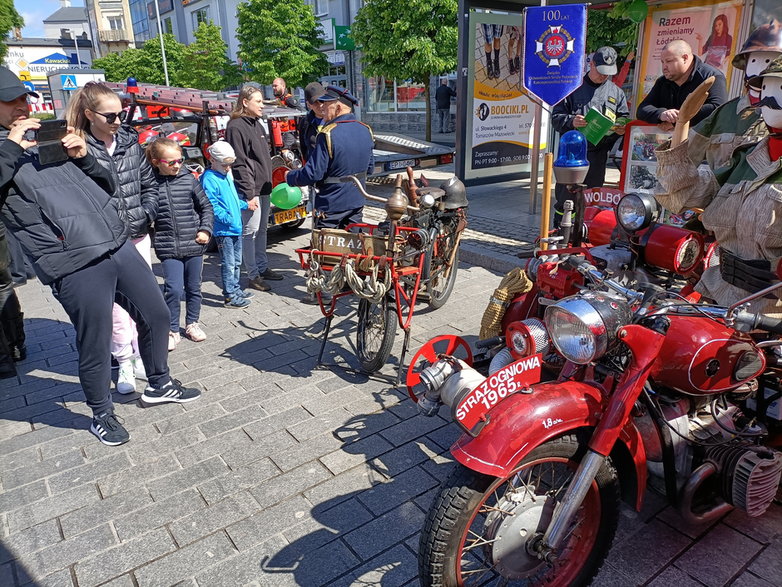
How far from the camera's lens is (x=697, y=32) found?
22.1 ft

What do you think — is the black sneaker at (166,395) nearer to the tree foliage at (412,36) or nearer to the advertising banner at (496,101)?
the advertising banner at (496,101)

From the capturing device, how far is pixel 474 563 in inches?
91.1

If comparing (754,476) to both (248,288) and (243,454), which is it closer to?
(243,454)

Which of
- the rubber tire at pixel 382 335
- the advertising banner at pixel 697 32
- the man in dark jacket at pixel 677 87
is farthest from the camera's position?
the advertising banner at pixel 697 32

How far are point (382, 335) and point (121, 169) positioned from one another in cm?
199

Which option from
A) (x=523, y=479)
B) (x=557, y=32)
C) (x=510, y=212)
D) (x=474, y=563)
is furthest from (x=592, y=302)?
(x=510, y=212)

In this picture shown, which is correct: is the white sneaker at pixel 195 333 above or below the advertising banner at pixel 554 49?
below

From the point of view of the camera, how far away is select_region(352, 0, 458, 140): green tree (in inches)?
698

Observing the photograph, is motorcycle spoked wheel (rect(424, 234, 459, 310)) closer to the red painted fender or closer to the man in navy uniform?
the man in navy uniform

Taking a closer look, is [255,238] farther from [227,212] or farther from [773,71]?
[773,71]

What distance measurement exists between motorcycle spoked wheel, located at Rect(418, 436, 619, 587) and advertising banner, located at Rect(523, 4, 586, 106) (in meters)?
5.21

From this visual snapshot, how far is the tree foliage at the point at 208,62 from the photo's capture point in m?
31.3

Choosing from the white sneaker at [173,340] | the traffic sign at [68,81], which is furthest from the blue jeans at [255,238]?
the traffic sign at [68,81]

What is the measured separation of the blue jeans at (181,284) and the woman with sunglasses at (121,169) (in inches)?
15.9
